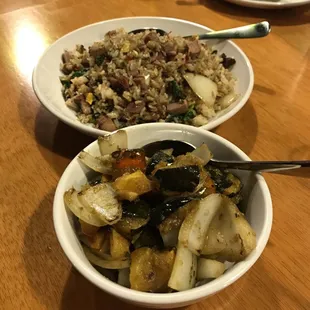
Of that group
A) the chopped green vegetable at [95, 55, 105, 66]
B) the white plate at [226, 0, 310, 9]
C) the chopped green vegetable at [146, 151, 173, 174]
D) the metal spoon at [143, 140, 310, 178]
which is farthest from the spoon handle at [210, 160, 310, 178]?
the white plate at [226, 0, 310, 9]

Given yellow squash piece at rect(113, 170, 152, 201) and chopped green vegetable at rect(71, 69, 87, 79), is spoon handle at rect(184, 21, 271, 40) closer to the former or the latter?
chopped green vegetable at rect(71, 69, 87, 79)

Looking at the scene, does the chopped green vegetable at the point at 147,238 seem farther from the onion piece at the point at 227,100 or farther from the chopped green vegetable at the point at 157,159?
the onion piece at the point at 227,100

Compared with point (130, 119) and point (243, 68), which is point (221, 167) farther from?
point (243, 68)

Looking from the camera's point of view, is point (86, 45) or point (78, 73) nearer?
point (78, 73)

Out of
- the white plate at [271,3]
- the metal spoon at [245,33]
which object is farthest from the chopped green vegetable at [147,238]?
the white plate at [271,3]

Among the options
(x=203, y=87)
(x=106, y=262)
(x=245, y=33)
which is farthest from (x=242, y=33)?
(x=106, y=262)

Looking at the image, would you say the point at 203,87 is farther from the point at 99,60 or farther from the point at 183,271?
the point at 183,271
